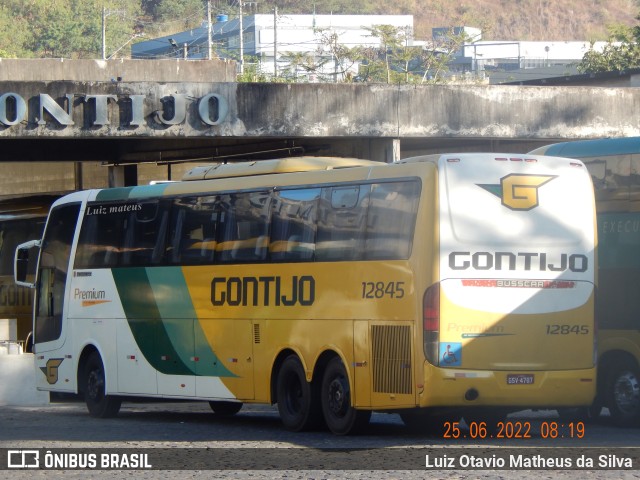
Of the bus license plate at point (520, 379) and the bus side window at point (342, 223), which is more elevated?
the bus side window at point (342, 223)

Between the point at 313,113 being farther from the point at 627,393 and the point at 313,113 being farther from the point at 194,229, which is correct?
the point at 627,393

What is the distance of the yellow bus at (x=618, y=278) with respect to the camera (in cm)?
1622

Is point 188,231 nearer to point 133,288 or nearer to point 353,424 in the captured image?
point 133,288

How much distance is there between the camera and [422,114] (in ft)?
83.5

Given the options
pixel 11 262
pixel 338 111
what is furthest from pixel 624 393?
pixel 11 262

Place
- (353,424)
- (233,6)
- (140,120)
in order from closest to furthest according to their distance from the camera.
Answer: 1. (353,424)
2. (140,120)
3. (233,6)

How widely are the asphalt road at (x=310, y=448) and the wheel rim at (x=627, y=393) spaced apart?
0.40 meters

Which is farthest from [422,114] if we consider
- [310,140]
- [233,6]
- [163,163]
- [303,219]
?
[233,6]

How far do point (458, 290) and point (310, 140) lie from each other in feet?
49.3

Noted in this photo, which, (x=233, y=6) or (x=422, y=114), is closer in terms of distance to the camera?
(x=422, y=114)

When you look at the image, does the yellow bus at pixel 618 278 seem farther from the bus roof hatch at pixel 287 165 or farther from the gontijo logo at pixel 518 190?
the bus roof hatch at pixel 287 165

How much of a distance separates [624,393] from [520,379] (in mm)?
3356

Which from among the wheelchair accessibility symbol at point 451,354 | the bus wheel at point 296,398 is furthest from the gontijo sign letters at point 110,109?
the wheelchair accessibility symbol at point 451,354

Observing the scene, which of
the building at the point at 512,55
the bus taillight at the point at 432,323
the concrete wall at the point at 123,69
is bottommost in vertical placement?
the bus taillight at the point at 432,323
